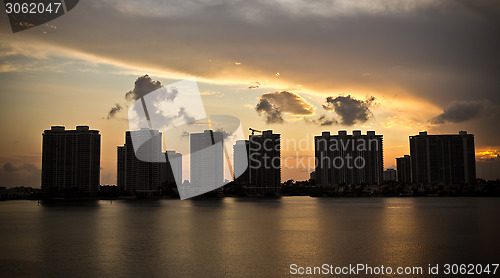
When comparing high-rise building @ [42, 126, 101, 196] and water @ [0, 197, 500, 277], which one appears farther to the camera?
high-rise building @ [42, 126, 101, 196]

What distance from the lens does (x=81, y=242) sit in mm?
42438

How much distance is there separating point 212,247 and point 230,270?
9897 millimetres

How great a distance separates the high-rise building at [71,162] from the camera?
590 feet

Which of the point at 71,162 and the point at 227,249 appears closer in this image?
the point at 227,249

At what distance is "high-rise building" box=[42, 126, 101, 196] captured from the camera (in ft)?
590

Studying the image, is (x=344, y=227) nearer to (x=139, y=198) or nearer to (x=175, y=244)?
(x=175, y=244)

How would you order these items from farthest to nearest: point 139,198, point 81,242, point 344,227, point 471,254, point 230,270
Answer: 1. point 139,198
2. point 344,227
3. point 81,242
4. point 471,254
5. point 230,270

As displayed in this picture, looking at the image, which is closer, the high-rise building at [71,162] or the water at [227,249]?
the water at [227,249]

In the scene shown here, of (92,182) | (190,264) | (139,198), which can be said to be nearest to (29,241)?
(190,264)

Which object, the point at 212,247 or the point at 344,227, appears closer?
the point at 212,247

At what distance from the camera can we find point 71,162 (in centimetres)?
18075

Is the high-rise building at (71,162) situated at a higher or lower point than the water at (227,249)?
higher

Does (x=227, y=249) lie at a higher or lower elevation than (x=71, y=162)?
lower

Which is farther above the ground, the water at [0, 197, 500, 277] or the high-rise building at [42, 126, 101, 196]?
the high-rise building at [42, 126, 101, 196]
